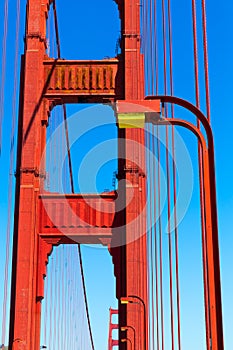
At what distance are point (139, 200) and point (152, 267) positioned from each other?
1789mm

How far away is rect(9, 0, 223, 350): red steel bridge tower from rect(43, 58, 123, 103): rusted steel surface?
0.09 ft

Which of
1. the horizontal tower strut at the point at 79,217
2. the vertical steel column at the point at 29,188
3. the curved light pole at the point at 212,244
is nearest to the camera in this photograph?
the curved light pole at the point at 212,244

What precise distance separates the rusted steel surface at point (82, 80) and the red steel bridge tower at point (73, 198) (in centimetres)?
3

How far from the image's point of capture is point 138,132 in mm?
19609

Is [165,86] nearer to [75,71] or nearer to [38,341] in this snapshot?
[75,71]

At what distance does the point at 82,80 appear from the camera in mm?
20047

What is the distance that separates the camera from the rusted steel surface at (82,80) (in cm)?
1988

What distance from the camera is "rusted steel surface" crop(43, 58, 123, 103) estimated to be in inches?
782

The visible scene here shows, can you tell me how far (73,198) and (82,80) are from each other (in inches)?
130

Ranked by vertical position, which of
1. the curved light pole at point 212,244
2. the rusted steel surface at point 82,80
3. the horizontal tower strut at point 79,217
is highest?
the rusted steel surface at point 82,80

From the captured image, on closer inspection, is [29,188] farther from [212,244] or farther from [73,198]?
[212,244]

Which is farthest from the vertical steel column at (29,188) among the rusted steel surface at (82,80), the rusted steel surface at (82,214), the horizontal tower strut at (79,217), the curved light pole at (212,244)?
the curved light pole at (212,244)

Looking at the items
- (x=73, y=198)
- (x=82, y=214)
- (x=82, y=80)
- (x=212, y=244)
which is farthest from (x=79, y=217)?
(x=212, y=244)

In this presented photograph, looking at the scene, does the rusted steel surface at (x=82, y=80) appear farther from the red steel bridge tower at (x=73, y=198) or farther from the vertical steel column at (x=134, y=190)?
the vertical steel column at (x=134, y=190)
